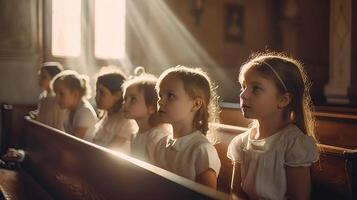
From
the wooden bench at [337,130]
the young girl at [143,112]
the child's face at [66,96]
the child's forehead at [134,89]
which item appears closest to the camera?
the young girl at [143,112]

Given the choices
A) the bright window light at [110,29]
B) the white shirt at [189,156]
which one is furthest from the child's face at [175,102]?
the bright window light at [110,29]

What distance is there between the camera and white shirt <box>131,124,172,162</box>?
2.63 m

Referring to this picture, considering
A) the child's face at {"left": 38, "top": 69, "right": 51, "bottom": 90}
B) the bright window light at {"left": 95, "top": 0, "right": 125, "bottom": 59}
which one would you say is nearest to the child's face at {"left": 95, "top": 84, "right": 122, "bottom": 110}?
the child's face at {"left": 38, "top": 69, "right": 51, "bottom": 90}

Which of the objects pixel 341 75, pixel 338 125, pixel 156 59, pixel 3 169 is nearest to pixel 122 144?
pixel 3 169

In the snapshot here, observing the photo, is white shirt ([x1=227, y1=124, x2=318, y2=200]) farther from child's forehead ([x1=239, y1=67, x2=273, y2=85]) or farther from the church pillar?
the church pillar

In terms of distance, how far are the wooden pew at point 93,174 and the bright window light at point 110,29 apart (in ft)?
13.5

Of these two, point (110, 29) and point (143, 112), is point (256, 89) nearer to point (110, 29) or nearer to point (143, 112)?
point (143, 112)

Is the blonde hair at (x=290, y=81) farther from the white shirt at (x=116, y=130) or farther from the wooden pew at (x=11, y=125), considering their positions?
the wooden pew at (x=11, y=125)

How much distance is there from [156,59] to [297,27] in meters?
3.76

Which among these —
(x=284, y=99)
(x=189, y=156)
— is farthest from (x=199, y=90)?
(x=284, y=99)

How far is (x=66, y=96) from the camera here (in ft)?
13.2

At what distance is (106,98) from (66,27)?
166 inches

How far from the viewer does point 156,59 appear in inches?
318

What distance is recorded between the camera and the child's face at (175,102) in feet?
7.45
